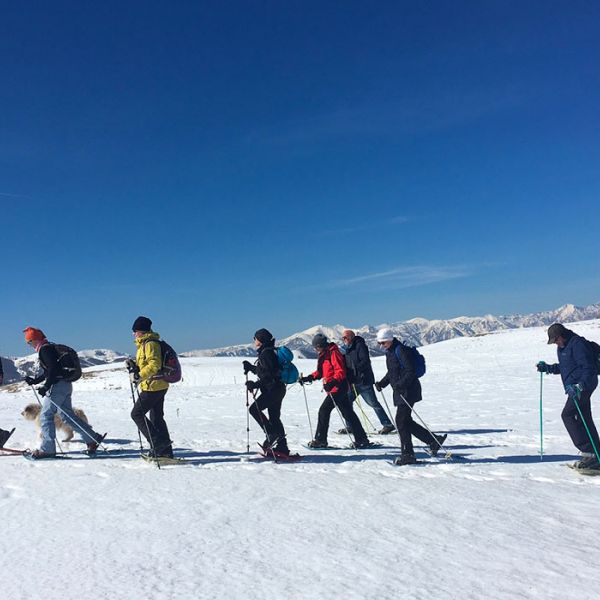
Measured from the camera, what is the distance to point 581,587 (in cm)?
362

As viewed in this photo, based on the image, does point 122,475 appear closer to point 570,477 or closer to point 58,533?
point 58,533

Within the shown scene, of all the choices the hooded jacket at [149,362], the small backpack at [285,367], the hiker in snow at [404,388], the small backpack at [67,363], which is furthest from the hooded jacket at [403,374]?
the small backpack at [67,363]

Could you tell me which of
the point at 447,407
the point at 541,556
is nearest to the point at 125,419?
the point at 447,407

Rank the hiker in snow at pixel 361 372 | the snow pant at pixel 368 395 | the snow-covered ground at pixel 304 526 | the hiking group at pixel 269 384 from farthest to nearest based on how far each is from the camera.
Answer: the snow pant at pixel 368 395
the hiker in snow at pixel 361 372
the hiking group at pixel 269 384
the snow-covered ground at pixel 304 526

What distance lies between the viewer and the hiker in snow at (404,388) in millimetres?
7941

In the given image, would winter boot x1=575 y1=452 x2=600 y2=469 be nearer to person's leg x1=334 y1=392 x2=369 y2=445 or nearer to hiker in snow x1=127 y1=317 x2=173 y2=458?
person's leg x1=334 y1=392 x2=369 y2=445

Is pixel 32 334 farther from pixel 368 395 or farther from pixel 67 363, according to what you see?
pixel 368 395

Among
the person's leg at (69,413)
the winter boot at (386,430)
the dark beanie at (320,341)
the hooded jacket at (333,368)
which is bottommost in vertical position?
the winter boot at (386,430)

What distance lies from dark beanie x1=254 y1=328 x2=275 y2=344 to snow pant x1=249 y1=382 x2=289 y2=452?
71 cm

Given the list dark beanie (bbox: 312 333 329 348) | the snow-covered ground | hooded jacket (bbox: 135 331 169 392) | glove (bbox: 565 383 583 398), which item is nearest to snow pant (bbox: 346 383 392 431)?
dark beanie (bbox: 312 333 329 348)

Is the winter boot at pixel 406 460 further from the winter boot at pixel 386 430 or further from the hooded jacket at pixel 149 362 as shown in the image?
the hooded jacket at pixel 149 362

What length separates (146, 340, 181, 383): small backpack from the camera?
25.6ft

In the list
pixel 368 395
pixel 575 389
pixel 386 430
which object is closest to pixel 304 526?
pixel 575 389

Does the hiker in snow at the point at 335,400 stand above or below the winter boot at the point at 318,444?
above
